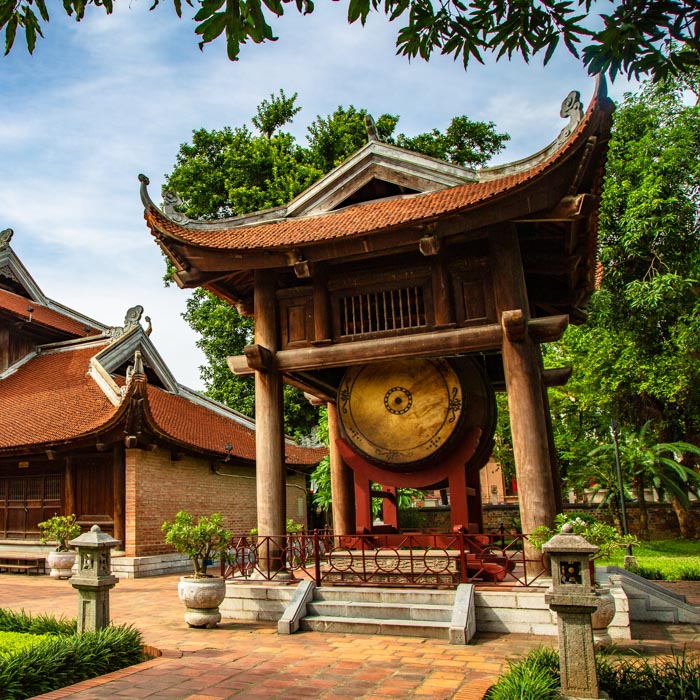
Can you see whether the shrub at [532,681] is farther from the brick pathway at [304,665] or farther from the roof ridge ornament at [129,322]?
the roof ridge ornament at [129,322]

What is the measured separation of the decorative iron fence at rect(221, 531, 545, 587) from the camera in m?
8.96

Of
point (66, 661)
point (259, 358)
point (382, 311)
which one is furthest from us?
point (382, 311)

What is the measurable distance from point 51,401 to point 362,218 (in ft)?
46.0

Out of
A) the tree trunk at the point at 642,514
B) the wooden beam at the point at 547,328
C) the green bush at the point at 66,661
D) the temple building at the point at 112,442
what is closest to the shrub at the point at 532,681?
the green bush at the point at 66,661

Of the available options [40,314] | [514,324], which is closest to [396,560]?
[514,324]

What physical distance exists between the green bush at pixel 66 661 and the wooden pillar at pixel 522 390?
5.00 metres

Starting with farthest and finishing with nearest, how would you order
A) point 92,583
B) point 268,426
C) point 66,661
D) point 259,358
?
1. point 268,426
2. point 259,358
3. point 92,583
4. point 66,661

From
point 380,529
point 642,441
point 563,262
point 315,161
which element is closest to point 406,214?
point 563,262

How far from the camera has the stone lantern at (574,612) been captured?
17.4 ft

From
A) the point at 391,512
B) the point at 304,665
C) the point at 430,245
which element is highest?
the point at 430,245

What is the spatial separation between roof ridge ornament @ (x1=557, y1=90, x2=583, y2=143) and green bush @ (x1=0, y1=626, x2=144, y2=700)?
836 centimetres

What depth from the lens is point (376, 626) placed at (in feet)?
27.3

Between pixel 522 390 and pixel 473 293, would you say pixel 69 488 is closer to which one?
pixel 473 293

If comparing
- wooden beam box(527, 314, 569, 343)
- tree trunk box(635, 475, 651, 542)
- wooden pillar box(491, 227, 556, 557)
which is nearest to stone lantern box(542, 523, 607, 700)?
wooden pillar box(491, 227, 556, 557)
